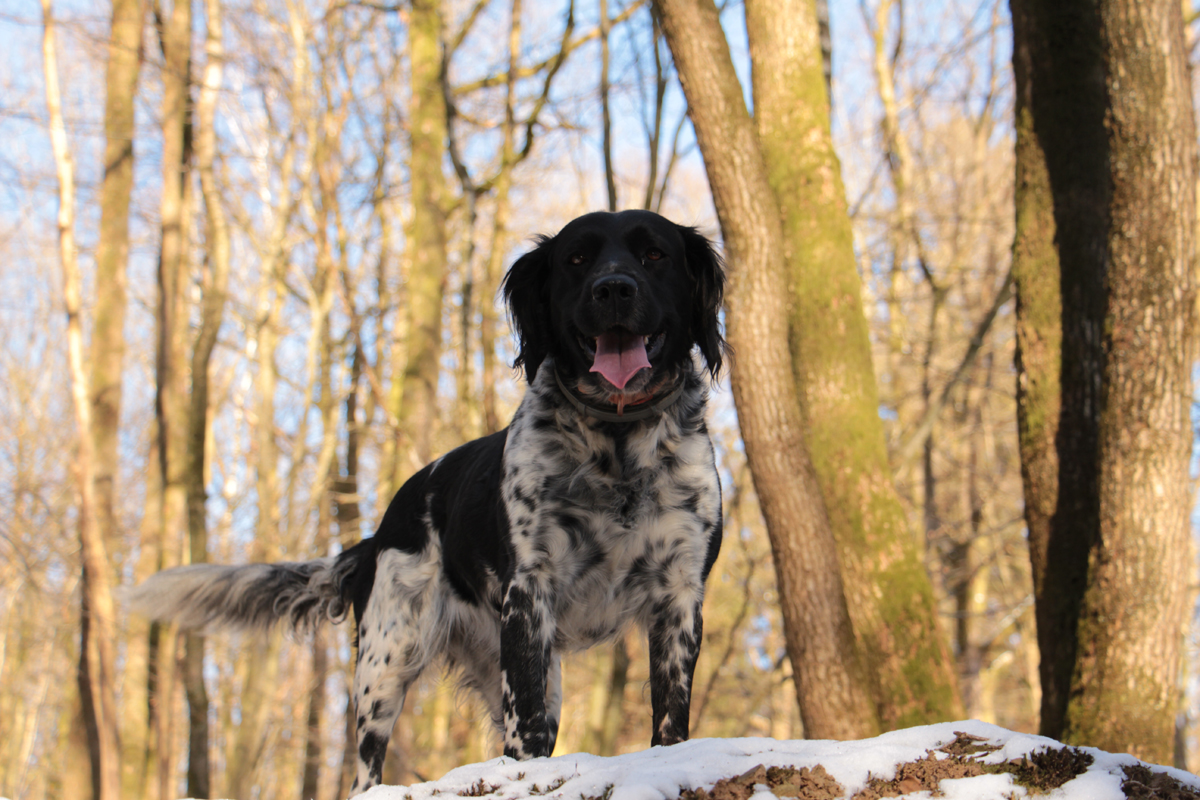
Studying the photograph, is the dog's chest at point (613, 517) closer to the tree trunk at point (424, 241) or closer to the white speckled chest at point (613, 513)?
the white speckled chest at point (613, 513)

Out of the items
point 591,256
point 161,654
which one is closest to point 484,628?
point 591,256

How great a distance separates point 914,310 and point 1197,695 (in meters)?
8.37

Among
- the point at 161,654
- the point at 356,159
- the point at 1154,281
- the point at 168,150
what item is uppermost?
the point at 356,159

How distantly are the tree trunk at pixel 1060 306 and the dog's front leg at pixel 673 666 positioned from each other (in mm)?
1983

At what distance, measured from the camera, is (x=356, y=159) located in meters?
11.8

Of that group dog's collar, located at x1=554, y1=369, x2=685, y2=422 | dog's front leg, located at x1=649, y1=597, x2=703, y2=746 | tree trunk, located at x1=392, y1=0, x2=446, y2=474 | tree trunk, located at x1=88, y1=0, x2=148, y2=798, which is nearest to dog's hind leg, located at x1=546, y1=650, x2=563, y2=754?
dog's front leg, located at x1=649, y1=597, x2=703, y2=746

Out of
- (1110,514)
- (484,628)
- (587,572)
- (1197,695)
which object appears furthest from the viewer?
(1197,695)

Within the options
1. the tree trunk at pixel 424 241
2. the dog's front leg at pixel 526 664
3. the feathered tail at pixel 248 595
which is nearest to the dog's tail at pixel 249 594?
the feathered tail at pixel 248 595

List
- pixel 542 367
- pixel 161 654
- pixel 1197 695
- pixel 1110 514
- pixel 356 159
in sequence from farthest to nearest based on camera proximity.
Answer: pixel 1197 695, pixel 356 159, pixel 161 654, pixel 1110 514, pixel 542 367

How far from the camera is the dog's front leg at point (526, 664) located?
2.82 meters

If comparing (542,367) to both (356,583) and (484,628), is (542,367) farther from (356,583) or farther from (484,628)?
(356,583)

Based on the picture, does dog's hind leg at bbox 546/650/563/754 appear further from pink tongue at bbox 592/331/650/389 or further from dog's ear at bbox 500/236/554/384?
dog's ear at bbox 500/236/554/384

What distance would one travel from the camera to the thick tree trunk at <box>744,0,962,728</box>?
13.6 ft

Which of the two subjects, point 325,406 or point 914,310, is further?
point 914,310
